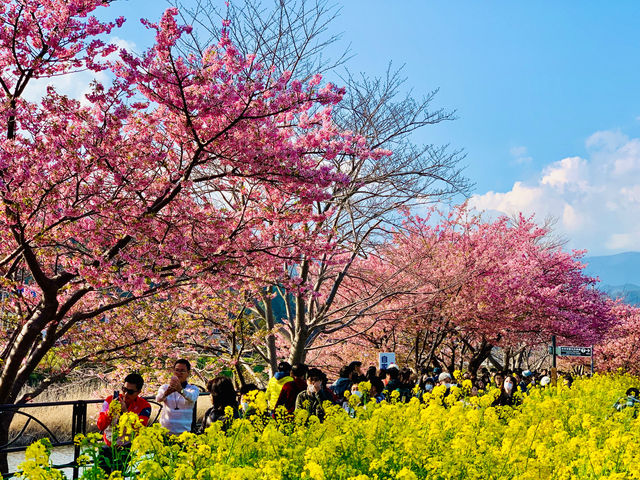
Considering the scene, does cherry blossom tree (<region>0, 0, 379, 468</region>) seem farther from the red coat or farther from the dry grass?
the dry grass

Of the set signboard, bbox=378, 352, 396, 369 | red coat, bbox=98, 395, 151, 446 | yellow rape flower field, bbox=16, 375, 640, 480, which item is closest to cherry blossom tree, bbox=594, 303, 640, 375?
signboard, bbox=378, 352, 396, 369

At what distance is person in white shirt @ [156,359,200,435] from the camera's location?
622 cm

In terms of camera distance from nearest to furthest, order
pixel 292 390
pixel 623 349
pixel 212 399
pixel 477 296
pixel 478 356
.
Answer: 1. pixel 212 399
2. pixel 292 390
3. pixel 477 296
4. pixel 478 356
5. pixel 623 349

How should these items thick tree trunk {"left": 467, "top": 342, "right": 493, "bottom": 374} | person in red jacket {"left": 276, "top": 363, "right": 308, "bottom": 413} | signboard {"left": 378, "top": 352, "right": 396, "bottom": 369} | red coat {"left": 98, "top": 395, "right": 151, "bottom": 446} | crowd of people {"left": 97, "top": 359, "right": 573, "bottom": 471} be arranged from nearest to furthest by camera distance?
red coat {"left": 98, "top": 395, "right": 151, "bottom": 446} → crowd of people {"left": 97, "top": 359, "right": 573, "bottom": 471} → person in red jacket {"left": 276, "top": 363, "right": 308, "bottom": 413} → signboard {"left": 378, "top": 352, "right": 396, "bottom": 369} → thick tree trunk {"left": 467, "top": 342, "right": 493, "bottom": 374}

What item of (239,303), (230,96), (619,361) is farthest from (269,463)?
(619,361)

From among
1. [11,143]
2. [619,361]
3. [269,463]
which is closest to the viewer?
[269,463]

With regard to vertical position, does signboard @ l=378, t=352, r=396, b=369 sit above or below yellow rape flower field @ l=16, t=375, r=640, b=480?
above

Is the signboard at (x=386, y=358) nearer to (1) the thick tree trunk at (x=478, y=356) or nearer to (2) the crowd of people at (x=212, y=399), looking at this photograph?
(2) the crowd of people at (x=212, y=399)

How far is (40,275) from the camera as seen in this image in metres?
7.38

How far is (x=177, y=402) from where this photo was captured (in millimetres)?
6242

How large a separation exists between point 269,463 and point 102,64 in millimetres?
5230

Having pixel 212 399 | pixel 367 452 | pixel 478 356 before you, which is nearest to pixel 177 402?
pixel 212 399

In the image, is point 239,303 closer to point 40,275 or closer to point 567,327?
point 40,275

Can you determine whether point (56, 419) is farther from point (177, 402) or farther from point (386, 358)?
point (177, 402)
